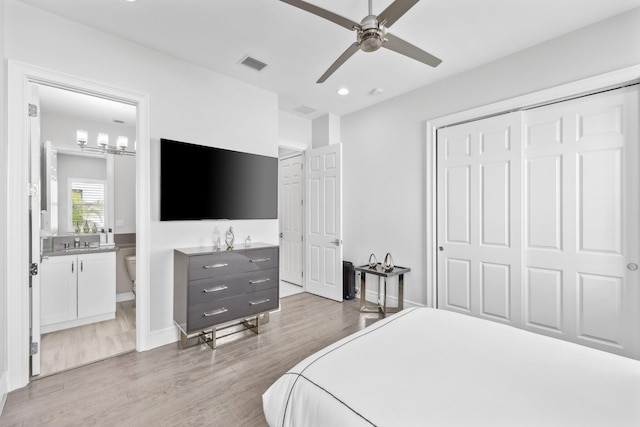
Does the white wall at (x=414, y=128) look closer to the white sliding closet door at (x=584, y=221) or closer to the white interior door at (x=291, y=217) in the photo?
the white sliding closet door at (x=584, y=221)

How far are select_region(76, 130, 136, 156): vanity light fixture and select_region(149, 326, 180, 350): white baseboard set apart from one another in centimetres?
273

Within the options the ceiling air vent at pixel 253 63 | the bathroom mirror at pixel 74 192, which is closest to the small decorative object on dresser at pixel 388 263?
the ceiling air vent at pixel 253 63

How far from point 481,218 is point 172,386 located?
128 inches

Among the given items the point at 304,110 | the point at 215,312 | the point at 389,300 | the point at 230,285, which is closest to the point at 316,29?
the point at 304,110

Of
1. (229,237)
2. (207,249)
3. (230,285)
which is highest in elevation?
(229,237)

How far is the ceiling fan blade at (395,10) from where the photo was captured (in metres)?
1.47

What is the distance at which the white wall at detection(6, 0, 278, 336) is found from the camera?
7.26ft

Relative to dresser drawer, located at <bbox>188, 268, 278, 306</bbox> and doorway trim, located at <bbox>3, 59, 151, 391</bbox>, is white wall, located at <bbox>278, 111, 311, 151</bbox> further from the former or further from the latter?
doorway trim, located at <bbox>3, 59, 151, 391</bbox>

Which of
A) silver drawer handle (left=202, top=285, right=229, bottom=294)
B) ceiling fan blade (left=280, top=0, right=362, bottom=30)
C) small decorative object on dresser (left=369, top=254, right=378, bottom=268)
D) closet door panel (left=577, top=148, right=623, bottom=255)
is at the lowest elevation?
silver drawer handle (left=202, top=285, right=229, bottom=294)

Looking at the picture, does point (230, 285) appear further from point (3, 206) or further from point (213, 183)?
point (3, 206)

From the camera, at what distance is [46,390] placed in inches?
81.0

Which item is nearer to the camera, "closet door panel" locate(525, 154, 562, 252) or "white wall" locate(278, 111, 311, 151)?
"closet door panel" locate(525, 154, 562, 252)

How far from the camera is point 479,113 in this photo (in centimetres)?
302

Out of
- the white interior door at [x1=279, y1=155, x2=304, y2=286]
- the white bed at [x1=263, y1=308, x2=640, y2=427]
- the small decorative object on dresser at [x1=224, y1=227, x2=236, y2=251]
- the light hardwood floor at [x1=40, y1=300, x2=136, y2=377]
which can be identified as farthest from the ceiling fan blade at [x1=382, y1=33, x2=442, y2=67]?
the light hardwood floor at [x1=40, y1=300, x2=136, y2=377]
